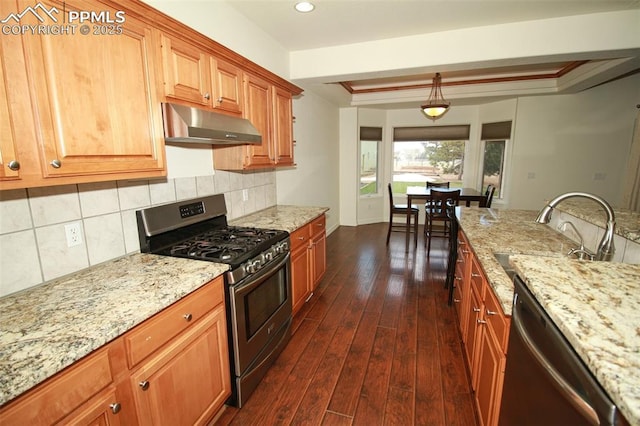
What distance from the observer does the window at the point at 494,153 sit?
17.7 ft

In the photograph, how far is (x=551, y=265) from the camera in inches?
45.1

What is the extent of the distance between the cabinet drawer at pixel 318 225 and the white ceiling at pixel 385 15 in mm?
1808

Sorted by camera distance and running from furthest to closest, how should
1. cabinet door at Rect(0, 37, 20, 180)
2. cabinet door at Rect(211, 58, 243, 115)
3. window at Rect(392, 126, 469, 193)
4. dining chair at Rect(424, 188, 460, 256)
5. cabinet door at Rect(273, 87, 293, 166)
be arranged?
1. window at Rect(392, 126, 469, 193)
2. dining chair at Rect(424, 188, 460, 256)
3. cabinet door at Rect(273, 87, 293, 166)
4. cabinet door at Rect(211, 58, 243, 115)
5. cabinet door at Rect(0, 37, 20, 180)

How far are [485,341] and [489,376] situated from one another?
0.17 metres

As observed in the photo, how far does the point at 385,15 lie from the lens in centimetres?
249

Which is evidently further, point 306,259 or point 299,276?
point 306,259

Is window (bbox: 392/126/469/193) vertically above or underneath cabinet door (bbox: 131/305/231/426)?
above

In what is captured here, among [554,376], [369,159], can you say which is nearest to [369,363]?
[554,376]

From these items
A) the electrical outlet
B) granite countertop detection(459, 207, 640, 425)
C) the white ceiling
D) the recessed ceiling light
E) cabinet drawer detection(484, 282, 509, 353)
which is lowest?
cabinet drawer detection(484, 282, 509, 353)

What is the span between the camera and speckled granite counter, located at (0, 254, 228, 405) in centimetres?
85

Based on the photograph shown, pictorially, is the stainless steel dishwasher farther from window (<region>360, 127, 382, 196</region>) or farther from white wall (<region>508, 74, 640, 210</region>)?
window (<region>360, 127, 382, 196</region>)

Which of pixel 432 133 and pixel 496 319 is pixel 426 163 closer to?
pixel 432 133

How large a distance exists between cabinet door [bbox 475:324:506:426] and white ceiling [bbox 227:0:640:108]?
2.40 m

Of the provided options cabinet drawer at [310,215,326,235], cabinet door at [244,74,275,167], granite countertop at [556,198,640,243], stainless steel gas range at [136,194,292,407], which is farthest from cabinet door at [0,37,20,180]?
granite countertop at [556,198,640,243]
